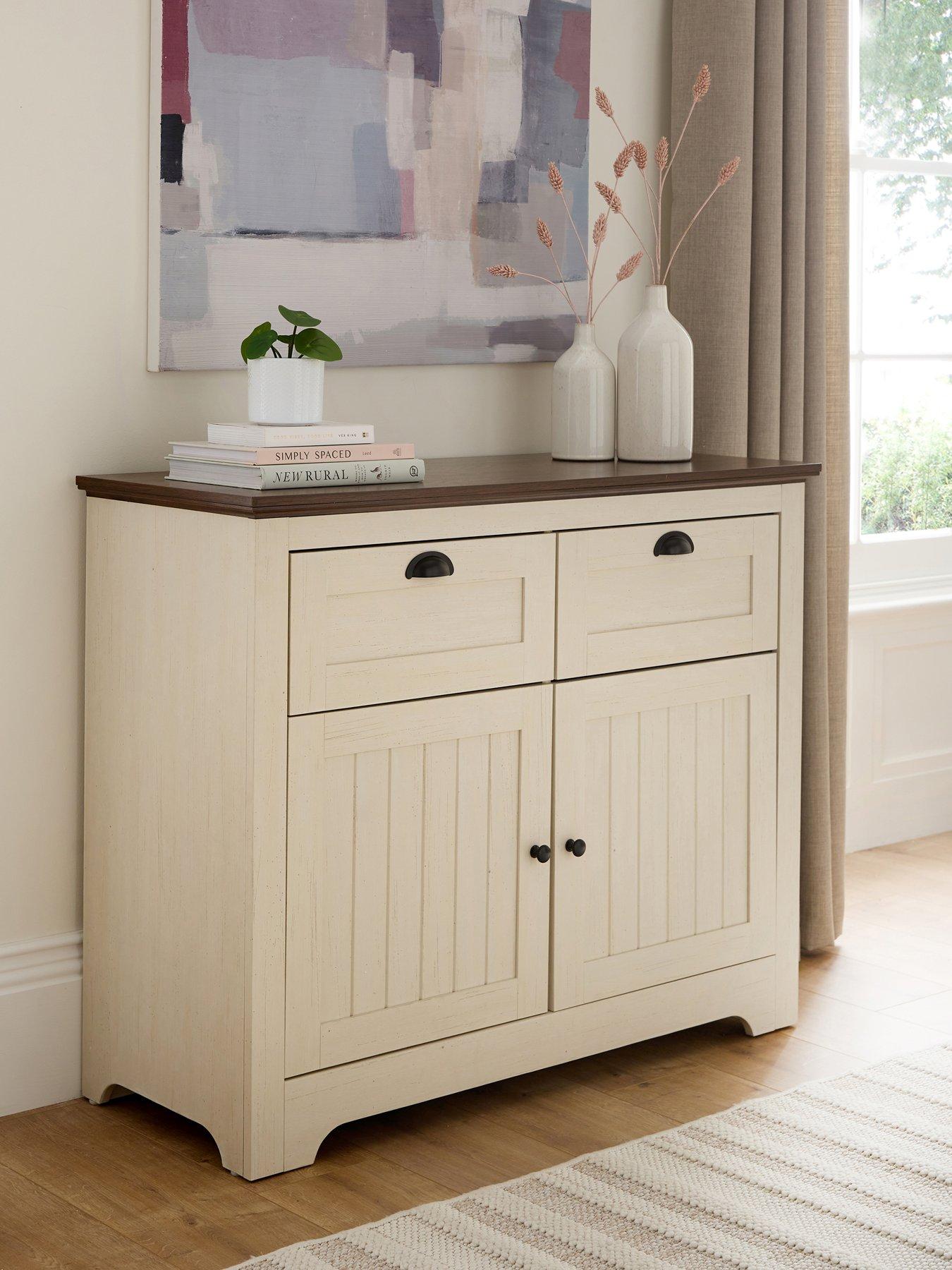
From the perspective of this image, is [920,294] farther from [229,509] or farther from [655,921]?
[229,509]

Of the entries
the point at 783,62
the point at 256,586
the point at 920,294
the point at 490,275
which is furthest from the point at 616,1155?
the point at 920,294

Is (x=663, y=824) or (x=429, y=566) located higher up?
(x=429, y=566)

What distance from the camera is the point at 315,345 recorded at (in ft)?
7.11

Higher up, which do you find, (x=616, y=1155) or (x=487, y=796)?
(x=487, y=796)

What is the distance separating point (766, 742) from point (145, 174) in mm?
1281

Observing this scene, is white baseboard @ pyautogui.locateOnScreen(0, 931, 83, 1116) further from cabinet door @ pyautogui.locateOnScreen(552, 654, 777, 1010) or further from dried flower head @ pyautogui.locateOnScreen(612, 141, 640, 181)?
dried flower head @ pyautogui.locateOnScreen(612, 141, 640, 181)

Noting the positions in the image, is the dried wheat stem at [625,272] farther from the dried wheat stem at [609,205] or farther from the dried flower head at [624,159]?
the dried flower head at [624,159]

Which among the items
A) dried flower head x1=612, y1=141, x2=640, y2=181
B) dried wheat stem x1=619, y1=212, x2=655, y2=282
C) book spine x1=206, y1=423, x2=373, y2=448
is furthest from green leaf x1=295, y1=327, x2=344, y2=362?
dried wheat stem x1=619, y1=212, x2=655, y2=282

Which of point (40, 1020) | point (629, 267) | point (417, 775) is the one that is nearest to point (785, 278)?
point (629, 267)

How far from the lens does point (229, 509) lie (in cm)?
194

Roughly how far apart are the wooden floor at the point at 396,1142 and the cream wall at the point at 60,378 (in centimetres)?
34

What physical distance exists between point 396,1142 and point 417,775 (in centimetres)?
51

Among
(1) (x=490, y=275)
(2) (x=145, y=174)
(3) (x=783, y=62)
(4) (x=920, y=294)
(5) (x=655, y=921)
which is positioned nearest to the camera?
(2) (x=145, y=174)

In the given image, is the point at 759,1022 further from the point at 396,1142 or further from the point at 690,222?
the point at 690,222
